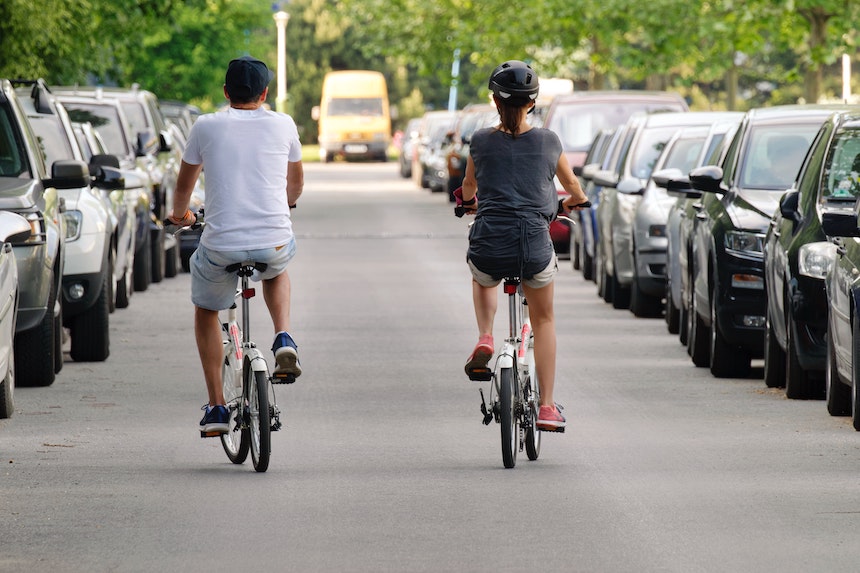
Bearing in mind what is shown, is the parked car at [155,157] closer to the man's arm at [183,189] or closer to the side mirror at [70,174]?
the side mirror at [70,174]

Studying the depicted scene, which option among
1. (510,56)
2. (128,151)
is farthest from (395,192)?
(128,151)

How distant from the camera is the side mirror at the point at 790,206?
468 inches

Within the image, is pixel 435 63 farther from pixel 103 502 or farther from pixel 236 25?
pixel 103 502

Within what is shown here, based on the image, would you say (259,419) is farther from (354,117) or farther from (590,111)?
(354,117)

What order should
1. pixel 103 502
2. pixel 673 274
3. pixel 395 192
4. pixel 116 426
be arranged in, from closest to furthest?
1. pixel 103 502
2. pixel 116 426
3. pixel 673 274
4. pixel 395 192

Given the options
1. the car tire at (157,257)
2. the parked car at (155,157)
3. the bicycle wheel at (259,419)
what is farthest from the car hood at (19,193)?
the car tire at (157,257)

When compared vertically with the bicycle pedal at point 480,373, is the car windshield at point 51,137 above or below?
above

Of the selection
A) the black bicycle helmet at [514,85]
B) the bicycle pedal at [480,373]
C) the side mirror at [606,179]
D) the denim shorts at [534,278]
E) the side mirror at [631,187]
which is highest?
the black bicycle helmet at [514,85]

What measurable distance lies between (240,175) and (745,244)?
487 cm

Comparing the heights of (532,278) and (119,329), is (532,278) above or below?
above

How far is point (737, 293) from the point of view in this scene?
12.9m

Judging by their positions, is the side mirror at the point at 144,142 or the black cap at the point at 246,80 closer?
the black cap at the point at 246,80

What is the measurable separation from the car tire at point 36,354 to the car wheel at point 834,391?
175 inches

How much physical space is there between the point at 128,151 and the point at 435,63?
3423cm
